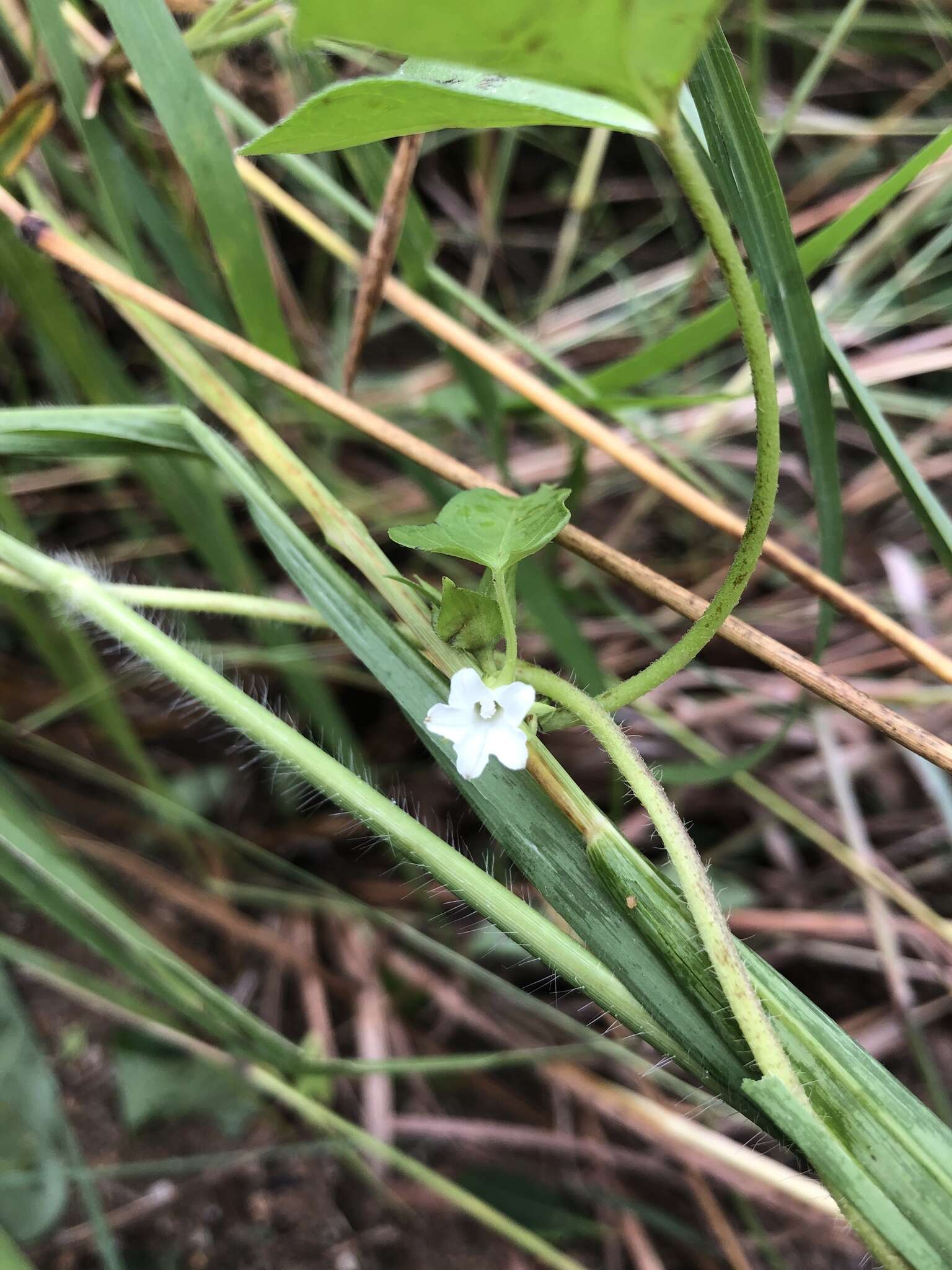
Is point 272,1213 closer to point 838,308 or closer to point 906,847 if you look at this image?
point 906,847

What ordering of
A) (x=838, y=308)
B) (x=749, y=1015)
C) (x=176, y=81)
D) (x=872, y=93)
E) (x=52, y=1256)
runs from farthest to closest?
(x=872, y=93) < (x=838, y=308) < (x=52, y=1256) < (x=176, y=81) < (x=749, y=1015)

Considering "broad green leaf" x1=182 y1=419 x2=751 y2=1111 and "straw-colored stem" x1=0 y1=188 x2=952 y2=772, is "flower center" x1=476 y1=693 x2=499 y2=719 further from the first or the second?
"straw-colored stem" x1=0 y1=188 x2=952 y2=772

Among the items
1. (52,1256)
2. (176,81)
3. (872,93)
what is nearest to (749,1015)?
(176,81)

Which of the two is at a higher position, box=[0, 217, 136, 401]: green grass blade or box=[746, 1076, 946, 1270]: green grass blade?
box=[0, 217, 136, 401]: green grass blade

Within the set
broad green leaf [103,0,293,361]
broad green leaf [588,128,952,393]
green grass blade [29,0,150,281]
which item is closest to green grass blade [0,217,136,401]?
green grass blade [29,0,150,281]

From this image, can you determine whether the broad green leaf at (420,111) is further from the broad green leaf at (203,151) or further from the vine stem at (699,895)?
the broad green leaf at (203,151)

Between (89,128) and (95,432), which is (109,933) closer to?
(95,432)

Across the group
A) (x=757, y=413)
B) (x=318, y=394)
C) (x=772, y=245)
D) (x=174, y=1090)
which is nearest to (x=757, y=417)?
(x=757, y=413)
